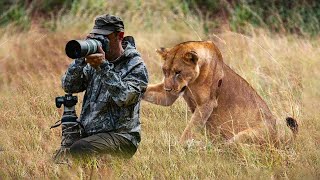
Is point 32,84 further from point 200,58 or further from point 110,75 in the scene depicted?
point 110,75

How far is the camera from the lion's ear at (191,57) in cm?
710

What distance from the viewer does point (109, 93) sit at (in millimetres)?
5594

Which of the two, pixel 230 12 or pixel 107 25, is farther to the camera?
pixel 230 12

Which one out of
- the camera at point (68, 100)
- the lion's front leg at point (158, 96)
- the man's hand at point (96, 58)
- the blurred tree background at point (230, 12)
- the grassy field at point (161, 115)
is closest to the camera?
the man's hand at point (96, 58)

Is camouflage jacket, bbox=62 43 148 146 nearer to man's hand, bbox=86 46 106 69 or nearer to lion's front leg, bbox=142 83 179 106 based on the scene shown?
man's hand, bbox=86 46 106 69

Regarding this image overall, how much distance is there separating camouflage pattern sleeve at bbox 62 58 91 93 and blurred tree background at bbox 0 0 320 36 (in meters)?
8.64

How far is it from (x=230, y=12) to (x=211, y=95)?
31.6 feet

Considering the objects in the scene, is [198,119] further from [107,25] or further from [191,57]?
[107,25]

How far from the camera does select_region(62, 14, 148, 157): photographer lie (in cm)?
560

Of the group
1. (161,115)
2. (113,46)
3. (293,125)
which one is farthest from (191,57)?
(113,46)

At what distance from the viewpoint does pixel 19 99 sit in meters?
8.77

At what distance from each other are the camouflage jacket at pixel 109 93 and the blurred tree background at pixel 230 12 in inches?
343

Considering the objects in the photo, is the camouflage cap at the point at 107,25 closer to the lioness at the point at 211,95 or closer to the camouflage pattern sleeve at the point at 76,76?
the camouflage pattern sleeve at the point at 76,76

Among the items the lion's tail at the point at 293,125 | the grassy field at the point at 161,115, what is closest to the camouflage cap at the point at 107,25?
the grassy field at the point at 161,115
